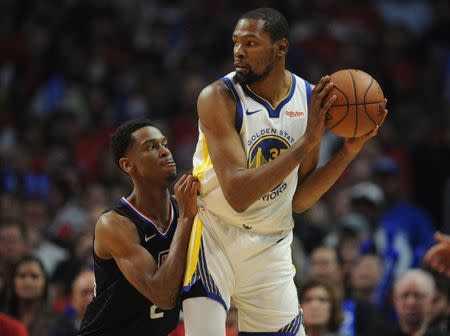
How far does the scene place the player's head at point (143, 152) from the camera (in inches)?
228

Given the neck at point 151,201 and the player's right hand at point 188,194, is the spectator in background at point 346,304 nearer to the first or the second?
the neck at point 151,201

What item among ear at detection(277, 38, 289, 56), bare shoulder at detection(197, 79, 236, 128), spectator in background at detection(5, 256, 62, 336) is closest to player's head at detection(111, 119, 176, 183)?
bare shoulder at detection(197, 79, 236, 128)

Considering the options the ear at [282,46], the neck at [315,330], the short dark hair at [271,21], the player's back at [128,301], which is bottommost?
the neck at [315,330]

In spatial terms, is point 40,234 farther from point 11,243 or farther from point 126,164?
point 126,164

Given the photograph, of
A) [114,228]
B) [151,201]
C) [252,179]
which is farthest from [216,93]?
[114,228]

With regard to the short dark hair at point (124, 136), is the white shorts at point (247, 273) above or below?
below

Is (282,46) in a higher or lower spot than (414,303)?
higher

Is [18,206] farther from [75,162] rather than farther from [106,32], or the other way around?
[106,32]

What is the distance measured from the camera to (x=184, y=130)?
39.6 ft

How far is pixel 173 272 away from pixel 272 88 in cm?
117

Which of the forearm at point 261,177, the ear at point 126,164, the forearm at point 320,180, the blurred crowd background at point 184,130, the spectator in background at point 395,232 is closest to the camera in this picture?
the forearm at point 261,177

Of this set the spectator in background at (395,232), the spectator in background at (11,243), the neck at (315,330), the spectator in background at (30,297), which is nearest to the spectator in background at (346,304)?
the neck at (315,330)

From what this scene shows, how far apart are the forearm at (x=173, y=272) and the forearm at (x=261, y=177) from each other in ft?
1.49

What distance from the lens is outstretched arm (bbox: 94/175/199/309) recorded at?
5.43 m
